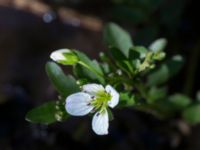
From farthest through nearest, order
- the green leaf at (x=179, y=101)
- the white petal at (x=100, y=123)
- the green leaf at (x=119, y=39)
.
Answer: the green leaf at (x=179, y=101) < the green leaf at (x=119, y=39) < the white petal at (x=100, y=123)

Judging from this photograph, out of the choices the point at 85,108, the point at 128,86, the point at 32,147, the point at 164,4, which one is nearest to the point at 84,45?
the point at 164,4

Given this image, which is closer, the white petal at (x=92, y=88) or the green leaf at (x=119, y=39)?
the white petal at (x=92, y=88)

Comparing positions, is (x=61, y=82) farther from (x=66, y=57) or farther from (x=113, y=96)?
(x=113, y=96)

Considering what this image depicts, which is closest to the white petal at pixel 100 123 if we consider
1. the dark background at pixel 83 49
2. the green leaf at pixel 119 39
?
the green leaf at pixel 119 39

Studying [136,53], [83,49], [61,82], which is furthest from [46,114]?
[83,49]

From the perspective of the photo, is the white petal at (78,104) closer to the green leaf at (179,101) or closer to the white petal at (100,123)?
the white petal at (100,123)

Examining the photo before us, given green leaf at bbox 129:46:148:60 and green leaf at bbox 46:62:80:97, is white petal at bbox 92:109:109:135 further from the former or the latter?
green leaf at bbox 129:46:148:60

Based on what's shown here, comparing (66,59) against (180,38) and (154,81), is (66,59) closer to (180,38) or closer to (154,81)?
(154,81)
